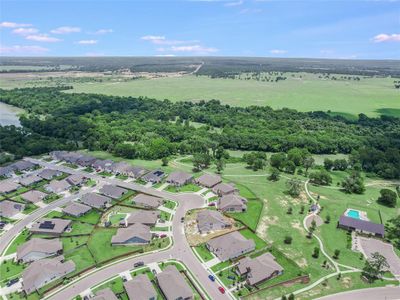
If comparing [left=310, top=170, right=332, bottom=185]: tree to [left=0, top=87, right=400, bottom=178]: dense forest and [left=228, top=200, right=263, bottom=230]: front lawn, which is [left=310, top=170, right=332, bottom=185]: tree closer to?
[left=0, top=87, right=400, bottom=178]: dense forest

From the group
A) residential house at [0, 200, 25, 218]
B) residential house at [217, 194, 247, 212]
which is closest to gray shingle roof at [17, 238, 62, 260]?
residential house at [0, 200, 25, 218]

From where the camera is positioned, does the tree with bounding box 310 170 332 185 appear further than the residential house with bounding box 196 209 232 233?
Yes

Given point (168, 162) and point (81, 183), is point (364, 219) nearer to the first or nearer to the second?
point (168, 162)

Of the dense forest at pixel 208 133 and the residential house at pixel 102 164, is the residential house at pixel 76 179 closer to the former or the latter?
the residential house at pixel 102 164

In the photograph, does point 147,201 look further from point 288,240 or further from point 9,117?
point 9,117

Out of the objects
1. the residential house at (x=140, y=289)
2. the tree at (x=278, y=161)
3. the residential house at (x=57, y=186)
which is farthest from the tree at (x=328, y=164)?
the residential house at (x=57, y=186)

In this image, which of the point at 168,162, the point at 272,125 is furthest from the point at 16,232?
the point at 272,125

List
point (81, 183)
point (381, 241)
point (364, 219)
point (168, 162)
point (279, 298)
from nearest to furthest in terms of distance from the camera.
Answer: point (279, 298) < point (381, 241) < point (364, 219) < point (81, 183) < point (168, 162)
